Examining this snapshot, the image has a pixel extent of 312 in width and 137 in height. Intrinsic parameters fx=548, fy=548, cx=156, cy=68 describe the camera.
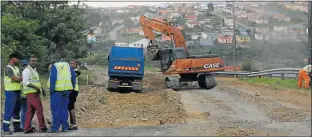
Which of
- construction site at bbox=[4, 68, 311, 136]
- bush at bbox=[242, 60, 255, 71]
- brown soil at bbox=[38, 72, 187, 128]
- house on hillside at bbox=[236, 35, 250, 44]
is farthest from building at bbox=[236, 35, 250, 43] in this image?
brown soil at bbox=[38, 72, 187, 128]

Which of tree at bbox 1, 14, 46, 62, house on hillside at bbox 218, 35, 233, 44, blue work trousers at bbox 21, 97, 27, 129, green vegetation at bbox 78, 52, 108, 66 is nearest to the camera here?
blue work trousers at bbox 21, 97, 27, 129

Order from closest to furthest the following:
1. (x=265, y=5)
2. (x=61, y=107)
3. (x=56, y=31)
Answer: (x=61, y=107) → (x=56, y=31) → (x=265, y=5)

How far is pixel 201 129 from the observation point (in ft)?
39.0

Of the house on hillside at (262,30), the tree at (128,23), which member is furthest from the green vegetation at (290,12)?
the tree at (128,23)

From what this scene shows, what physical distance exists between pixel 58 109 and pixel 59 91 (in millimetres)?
390

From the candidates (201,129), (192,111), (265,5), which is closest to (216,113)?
(192,111)

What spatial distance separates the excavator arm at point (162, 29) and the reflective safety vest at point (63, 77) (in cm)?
1899

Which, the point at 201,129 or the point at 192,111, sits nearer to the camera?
the point at 201,129

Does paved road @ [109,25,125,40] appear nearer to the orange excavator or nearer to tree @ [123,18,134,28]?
tree @ [123,18,134,28]

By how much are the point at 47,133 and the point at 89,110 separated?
22.5ft

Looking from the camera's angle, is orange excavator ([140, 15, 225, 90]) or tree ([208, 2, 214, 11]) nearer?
orange excavator ([140, 15, 225, 90])

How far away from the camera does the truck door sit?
93.1ft

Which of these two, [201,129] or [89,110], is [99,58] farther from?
[201,129]

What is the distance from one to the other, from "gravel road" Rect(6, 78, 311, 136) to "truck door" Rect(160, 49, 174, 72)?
26.0 ft
